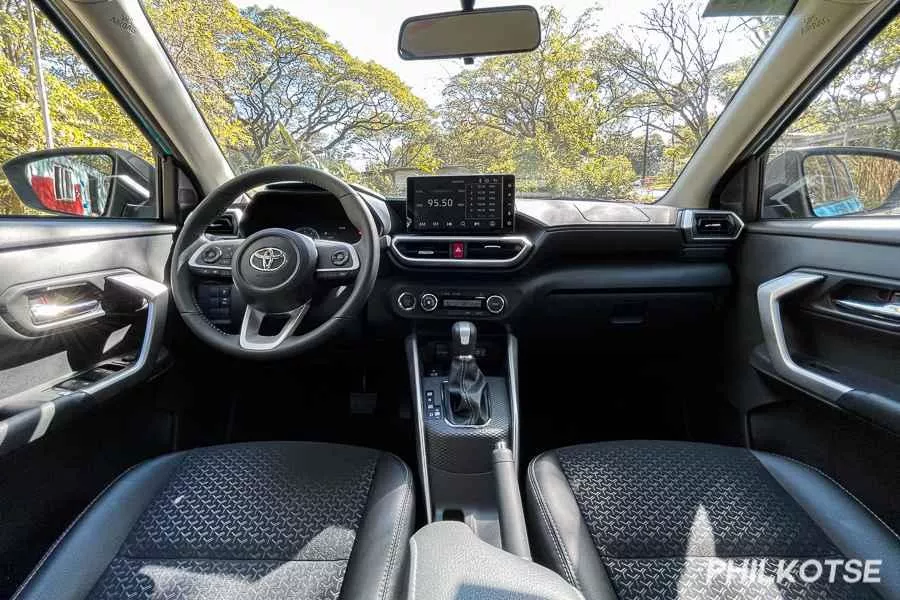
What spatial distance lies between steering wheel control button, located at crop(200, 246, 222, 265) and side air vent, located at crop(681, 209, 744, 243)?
66.1 inches

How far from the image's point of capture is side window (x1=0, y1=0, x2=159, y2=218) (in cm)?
146

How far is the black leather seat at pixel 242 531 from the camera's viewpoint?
932 millimetres

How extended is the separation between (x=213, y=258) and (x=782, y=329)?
1869 millimetres

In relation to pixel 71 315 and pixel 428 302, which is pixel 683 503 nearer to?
pixel 428 302

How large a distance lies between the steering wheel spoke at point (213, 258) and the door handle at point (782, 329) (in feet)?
5.70

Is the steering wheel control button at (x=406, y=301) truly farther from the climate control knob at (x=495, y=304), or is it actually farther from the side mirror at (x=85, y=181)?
the side mirror at (x=85, y=181)

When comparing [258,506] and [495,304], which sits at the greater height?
[495,304]

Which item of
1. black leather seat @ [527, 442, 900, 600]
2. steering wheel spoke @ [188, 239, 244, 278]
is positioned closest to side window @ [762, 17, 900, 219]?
black leather seat @ [527, 442, 900, 600]

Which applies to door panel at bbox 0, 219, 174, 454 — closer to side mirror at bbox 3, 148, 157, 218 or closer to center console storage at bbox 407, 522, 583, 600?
side mirror at bbox 3, 148, 157, 218

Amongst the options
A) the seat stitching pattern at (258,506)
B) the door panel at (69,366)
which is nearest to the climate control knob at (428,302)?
the seat stitching pattern at (258,506)

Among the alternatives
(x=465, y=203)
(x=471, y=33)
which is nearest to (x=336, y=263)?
(x=465, y=203)

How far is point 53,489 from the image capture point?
124 cm

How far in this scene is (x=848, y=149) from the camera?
65.7 inches

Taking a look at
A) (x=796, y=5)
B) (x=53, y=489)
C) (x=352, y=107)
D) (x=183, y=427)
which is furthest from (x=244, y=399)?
(x=796, y=5)
